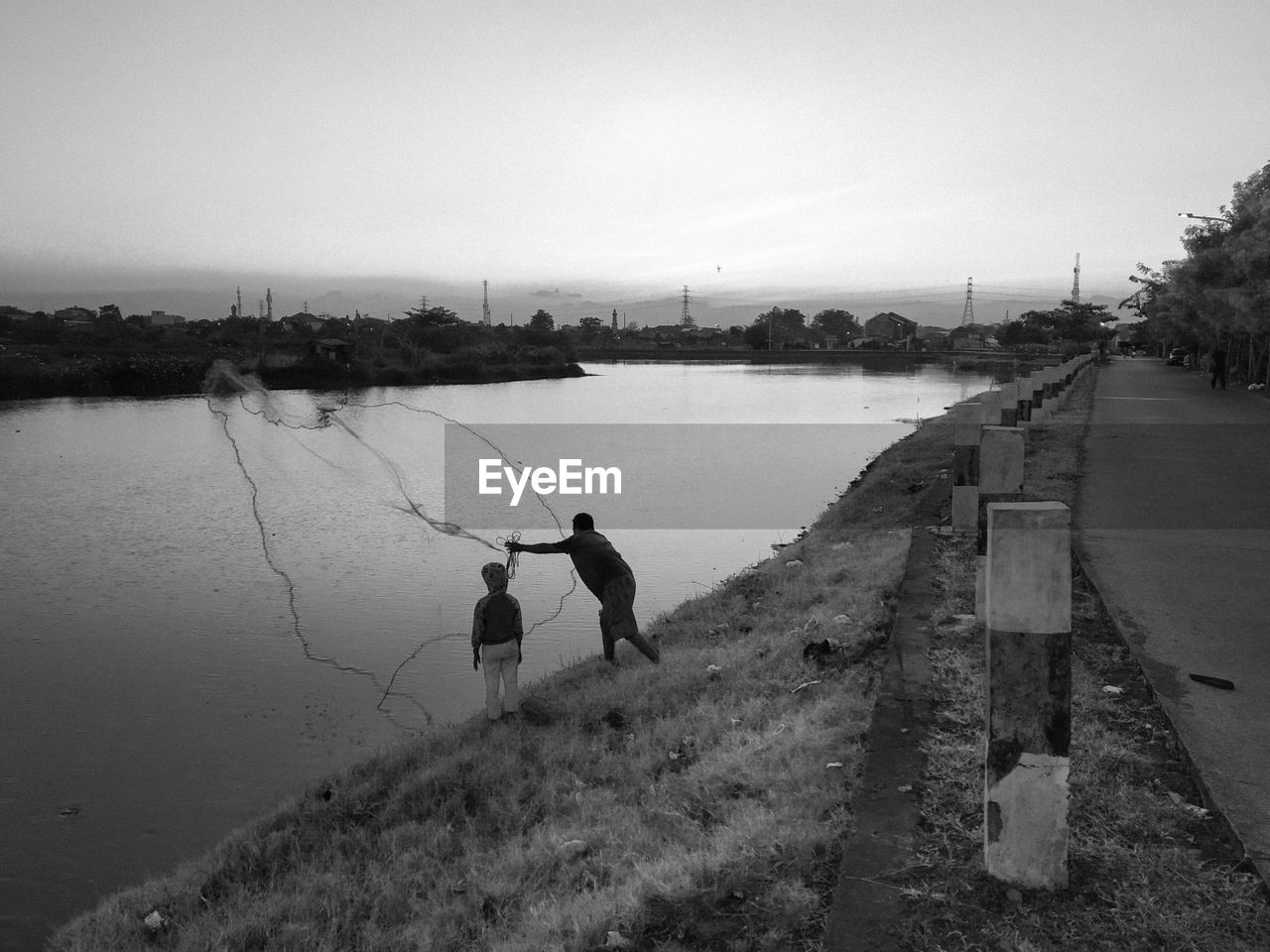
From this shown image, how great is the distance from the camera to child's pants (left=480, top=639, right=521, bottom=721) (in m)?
7.51

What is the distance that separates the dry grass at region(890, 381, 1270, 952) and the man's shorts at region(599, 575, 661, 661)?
10.9ft

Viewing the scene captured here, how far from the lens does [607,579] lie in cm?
841

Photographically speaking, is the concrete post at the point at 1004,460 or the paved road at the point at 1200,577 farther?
the concrete post at the point at 1004,460

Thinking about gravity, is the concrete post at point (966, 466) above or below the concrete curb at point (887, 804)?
above

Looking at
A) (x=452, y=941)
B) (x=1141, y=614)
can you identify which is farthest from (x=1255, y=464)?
(x=452, y=941)

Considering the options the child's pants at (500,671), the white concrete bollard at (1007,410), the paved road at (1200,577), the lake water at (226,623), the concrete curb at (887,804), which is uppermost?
the white concrete bollard at (1007,410)

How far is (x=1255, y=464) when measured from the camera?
15633mm

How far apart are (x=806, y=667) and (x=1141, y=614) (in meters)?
2.52

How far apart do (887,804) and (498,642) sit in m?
3.94

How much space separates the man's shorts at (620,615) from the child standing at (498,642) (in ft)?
3.48

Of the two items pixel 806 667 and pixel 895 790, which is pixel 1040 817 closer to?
pixel 895 790

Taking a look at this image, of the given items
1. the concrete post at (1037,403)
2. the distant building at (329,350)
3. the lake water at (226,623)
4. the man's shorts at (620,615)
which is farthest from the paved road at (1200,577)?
the distant building at (329,350)

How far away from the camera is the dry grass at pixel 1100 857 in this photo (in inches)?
128

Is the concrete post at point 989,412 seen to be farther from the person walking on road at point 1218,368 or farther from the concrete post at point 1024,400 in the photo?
the person walking on road at point 1218,368
